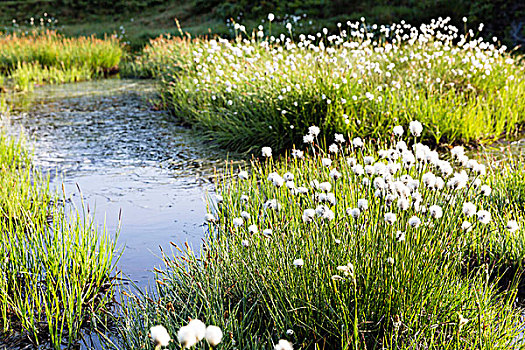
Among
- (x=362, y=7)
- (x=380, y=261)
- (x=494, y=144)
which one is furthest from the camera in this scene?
(x=362, y=7)

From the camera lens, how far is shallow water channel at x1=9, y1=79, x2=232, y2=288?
4.75 m

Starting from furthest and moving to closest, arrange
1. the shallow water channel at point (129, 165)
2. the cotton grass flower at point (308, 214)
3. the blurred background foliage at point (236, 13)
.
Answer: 1. the blurred background foliage at point (236, 13)
2. the shallow water channel at point (129, 165)
3. the cotton grass flower at point (308, 214)

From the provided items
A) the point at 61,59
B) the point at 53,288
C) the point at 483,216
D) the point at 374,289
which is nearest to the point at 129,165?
the point at 53,288

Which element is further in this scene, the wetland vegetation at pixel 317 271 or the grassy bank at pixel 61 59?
the grassy bank at pixel 61 59

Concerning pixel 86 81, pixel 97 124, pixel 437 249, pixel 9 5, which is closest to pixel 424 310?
pixel 437 249

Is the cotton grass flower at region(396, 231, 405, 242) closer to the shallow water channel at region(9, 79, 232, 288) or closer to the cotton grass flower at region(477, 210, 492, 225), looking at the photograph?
the cotton grass flower at region(477, 210, 492, 225)

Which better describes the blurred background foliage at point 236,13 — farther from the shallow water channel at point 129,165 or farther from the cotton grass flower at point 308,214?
the cotton grass flower at point 308,214

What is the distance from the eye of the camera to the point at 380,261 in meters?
2.69

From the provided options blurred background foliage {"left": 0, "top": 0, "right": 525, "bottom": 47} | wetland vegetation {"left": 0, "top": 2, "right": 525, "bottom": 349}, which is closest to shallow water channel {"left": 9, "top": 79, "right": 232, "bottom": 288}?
wetland vegetation {"left": 0, "top": 2, "right": 525, "bottom": 349}

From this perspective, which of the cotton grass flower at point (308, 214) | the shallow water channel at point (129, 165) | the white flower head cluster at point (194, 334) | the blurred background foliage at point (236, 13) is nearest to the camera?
the white flower head cluster at point (194, 334)

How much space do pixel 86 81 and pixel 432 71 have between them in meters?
10.7

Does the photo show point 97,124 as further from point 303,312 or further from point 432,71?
point 303,312

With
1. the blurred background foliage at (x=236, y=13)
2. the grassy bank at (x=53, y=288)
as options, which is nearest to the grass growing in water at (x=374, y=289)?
the grassy bank at (x=53, y=288)

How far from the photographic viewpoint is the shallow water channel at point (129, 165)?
4.75m
